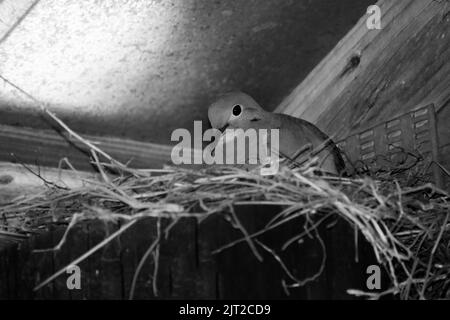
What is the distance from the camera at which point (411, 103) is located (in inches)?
84.5

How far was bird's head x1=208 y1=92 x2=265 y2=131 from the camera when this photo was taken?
2.20m

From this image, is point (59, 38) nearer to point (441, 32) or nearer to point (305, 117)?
point (305, 117)

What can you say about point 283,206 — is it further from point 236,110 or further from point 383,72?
point 383,72

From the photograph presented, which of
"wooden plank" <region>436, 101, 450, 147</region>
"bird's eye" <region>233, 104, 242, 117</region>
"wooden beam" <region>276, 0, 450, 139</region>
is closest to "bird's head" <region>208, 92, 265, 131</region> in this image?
"bird's eye" <region>233, 104, 242, 117</region>

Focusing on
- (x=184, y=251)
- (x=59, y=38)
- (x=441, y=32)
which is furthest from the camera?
(x=441, y=32)

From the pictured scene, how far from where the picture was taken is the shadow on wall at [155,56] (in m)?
1.95

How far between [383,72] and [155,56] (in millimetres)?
634

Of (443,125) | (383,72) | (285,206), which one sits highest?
(383,72)

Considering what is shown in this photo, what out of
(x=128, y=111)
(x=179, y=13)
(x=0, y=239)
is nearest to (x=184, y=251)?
(x=0, y=239)

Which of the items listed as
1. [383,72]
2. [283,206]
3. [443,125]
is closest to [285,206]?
[283,206]

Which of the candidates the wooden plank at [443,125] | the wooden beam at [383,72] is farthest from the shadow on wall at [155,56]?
the wooden plank at [443,125]

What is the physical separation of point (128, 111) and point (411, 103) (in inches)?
31.2

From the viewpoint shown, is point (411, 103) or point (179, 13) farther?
point (411, 103)

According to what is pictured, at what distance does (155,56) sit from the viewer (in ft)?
6.97
